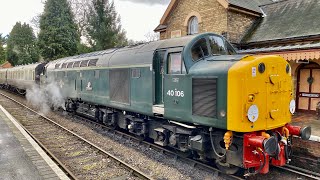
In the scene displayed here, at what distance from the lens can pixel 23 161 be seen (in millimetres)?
7031

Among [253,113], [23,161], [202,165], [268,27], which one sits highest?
[268,27]

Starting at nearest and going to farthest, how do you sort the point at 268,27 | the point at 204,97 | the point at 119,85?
the point at 204,97, the point at 119,85, the point at 268,27

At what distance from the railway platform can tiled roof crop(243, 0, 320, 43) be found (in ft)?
41.0

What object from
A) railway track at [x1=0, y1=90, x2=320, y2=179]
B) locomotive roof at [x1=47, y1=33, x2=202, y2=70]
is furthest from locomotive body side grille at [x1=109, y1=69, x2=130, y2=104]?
railway track at [x1=0, y1=90, x2=320, y2=179]

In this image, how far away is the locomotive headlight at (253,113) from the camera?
19.6ft

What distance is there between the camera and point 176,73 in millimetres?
7523

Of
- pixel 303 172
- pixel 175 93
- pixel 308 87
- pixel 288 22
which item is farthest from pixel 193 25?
pixel 303 172

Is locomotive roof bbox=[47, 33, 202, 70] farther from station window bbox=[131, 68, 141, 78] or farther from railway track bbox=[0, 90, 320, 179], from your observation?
railway track bbox=[0, 90, 320, 179]

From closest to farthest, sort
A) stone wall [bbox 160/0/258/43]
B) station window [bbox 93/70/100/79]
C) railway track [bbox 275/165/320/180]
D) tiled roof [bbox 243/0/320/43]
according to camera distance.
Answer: railway track [bbox 275/165/320/180]
station window [bbox 93/70/100/79]
tiled roof [bbox 243/0/320/43]
stone wall [bbox 160/0/258/43]

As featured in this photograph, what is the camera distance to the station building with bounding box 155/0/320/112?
43.8 feet

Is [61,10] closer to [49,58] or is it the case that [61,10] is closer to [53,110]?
[49,58]

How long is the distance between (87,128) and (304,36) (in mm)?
11241

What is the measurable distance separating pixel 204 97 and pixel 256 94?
1213 mm

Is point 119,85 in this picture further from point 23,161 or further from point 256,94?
point 256,94
